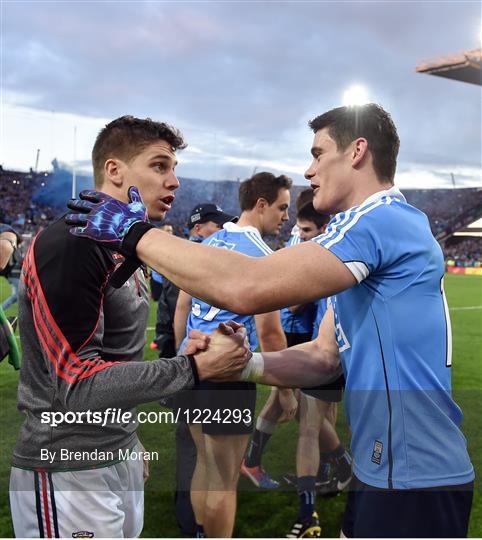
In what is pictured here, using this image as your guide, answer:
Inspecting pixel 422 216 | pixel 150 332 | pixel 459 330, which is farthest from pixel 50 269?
pixel 459 330

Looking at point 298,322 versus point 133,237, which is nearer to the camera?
point 133,237

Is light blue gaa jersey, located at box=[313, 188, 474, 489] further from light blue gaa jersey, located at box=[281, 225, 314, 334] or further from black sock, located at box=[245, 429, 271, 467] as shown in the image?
light blue gaa jersey, located at box=[281, 225, 314, 334]

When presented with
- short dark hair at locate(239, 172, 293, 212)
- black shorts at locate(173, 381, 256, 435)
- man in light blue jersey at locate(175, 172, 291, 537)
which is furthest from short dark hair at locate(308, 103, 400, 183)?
short dark hair at locate(239, 172, 293, 212)

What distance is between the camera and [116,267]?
2.07 meters

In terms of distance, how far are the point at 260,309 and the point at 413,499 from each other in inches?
32.0

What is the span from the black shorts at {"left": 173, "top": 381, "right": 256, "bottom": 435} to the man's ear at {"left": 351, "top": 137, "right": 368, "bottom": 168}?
5.52ft

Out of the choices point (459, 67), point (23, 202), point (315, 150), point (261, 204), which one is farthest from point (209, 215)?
point (459, 67)

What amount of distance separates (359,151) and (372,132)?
0.29ft

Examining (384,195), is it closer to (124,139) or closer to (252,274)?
(252,274)

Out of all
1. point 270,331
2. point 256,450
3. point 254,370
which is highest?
point 270,331

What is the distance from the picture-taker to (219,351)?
214cm

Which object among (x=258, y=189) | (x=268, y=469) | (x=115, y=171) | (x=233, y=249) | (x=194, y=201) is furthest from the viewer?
(x=194, y=201)

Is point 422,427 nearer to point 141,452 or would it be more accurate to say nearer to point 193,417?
point 141,452

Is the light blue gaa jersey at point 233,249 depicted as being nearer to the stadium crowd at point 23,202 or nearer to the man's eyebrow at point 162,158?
the man's eyebrow at point 162,158
